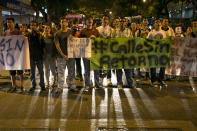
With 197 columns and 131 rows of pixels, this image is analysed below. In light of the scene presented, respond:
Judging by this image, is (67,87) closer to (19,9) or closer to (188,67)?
(188,67)

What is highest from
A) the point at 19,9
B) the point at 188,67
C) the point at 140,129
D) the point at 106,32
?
the point at 19,9

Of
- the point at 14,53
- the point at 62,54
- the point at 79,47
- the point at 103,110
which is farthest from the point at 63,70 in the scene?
the point at 103,110

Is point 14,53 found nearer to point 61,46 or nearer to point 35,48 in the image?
point 35,48

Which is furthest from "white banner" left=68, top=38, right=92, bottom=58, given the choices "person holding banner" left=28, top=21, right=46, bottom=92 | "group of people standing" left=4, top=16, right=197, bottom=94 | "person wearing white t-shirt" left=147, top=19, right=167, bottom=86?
"person wearing white t-shirt" left=147, top=19, right=167, bottom=86

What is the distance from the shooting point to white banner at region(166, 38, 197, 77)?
7456 mm

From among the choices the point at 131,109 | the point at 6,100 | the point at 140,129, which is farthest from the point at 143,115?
the point at 6,100

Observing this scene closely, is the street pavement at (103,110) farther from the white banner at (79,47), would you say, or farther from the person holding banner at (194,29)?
the person holding banner at (194,29)

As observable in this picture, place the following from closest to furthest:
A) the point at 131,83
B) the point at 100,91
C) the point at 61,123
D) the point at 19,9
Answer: the point at 61,123 < the point at 100,91 < the point at 131,83 < the point at 19,9

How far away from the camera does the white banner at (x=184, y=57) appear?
24.5ft

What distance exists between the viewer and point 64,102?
628 cm

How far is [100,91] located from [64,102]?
4.80ft

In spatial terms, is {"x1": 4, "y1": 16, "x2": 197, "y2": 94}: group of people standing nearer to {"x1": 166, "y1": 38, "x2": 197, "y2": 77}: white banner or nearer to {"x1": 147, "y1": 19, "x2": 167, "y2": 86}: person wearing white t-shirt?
{"x1": 147, "y1": 19, "x2": 167, "y2": 86}: person wearing white t-shirt

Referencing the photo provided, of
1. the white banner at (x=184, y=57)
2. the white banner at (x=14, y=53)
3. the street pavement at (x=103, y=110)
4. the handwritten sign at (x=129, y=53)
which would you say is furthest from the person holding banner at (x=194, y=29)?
the white banner at (x=14, y=53)

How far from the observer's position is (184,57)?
756 cm
